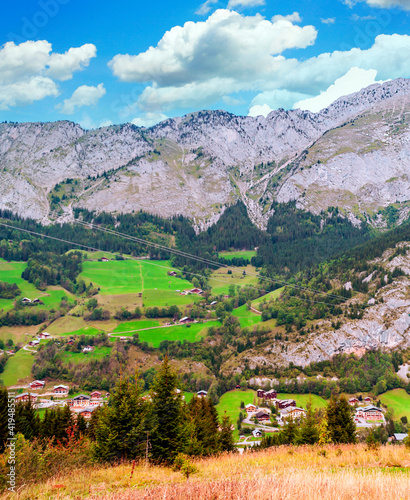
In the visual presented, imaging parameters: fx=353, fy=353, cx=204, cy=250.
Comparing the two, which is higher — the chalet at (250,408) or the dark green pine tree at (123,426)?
the dark green pine tree at (123,426)

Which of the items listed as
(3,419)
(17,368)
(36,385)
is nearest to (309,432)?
(3,419)

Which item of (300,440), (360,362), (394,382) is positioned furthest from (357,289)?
(300,440)

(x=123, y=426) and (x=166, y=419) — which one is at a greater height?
(x=123, y=426)

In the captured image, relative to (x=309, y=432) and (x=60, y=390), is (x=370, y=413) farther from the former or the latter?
(x=60, y=390)

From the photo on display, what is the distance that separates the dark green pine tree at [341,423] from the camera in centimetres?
3017

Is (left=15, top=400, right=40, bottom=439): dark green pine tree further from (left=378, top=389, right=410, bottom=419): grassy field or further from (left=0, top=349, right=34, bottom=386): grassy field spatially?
(left=378, top=389, right=410, bottom=419): grassy field

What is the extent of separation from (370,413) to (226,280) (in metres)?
92.8

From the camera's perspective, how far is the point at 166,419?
21219mm

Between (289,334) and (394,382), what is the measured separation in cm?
3304

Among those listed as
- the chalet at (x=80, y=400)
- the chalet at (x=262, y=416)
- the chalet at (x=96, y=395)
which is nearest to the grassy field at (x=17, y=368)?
the chalet at (x=80, y=400)

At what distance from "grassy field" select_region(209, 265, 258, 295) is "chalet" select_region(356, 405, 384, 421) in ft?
263

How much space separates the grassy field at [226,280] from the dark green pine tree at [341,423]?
118 m

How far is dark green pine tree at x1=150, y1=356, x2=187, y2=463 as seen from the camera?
20.3 meters

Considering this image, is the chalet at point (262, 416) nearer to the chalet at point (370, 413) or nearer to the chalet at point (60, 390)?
the chalet at point (370, 413)
